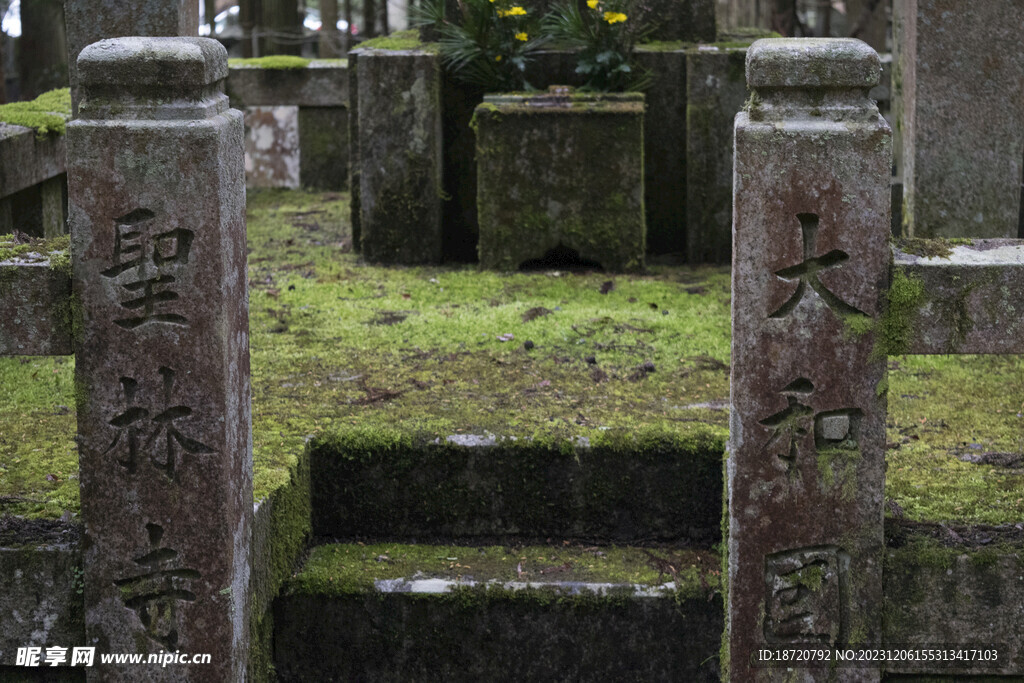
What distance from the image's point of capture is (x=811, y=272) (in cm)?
269

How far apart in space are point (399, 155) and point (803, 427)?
3793mm

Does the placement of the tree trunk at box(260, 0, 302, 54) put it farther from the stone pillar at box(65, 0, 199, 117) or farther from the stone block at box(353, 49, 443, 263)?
the stone pillar at box(65, 0, 199, 117)

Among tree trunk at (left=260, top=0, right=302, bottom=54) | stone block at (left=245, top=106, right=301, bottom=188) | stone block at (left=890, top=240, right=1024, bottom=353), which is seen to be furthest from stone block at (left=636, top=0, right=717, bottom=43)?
tree trunk at (left=260, top=0, right=302, bottom=54)

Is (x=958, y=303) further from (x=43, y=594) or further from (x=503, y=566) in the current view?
(x=43, y=594)

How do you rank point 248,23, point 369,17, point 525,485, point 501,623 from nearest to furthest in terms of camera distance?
point 501,623, point 525,485, point 248,23, point 369,17

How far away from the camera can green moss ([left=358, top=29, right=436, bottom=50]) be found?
6.16 meters

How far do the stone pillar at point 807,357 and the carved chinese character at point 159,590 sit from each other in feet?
4.60

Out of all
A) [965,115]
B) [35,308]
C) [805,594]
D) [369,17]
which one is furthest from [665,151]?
[369,17]

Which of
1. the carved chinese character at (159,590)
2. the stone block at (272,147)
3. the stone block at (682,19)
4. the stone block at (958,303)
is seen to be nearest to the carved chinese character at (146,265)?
the carved chinese character at (159,590)

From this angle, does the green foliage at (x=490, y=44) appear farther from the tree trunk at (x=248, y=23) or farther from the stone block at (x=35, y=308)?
the tree trunk at (x=248, y=23)

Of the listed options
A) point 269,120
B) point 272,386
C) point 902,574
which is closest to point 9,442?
point 272,386

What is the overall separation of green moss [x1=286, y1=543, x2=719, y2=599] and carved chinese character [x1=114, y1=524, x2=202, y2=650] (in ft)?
1.77

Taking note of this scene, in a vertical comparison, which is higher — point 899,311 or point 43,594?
point 899,311

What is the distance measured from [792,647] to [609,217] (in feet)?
10.9
